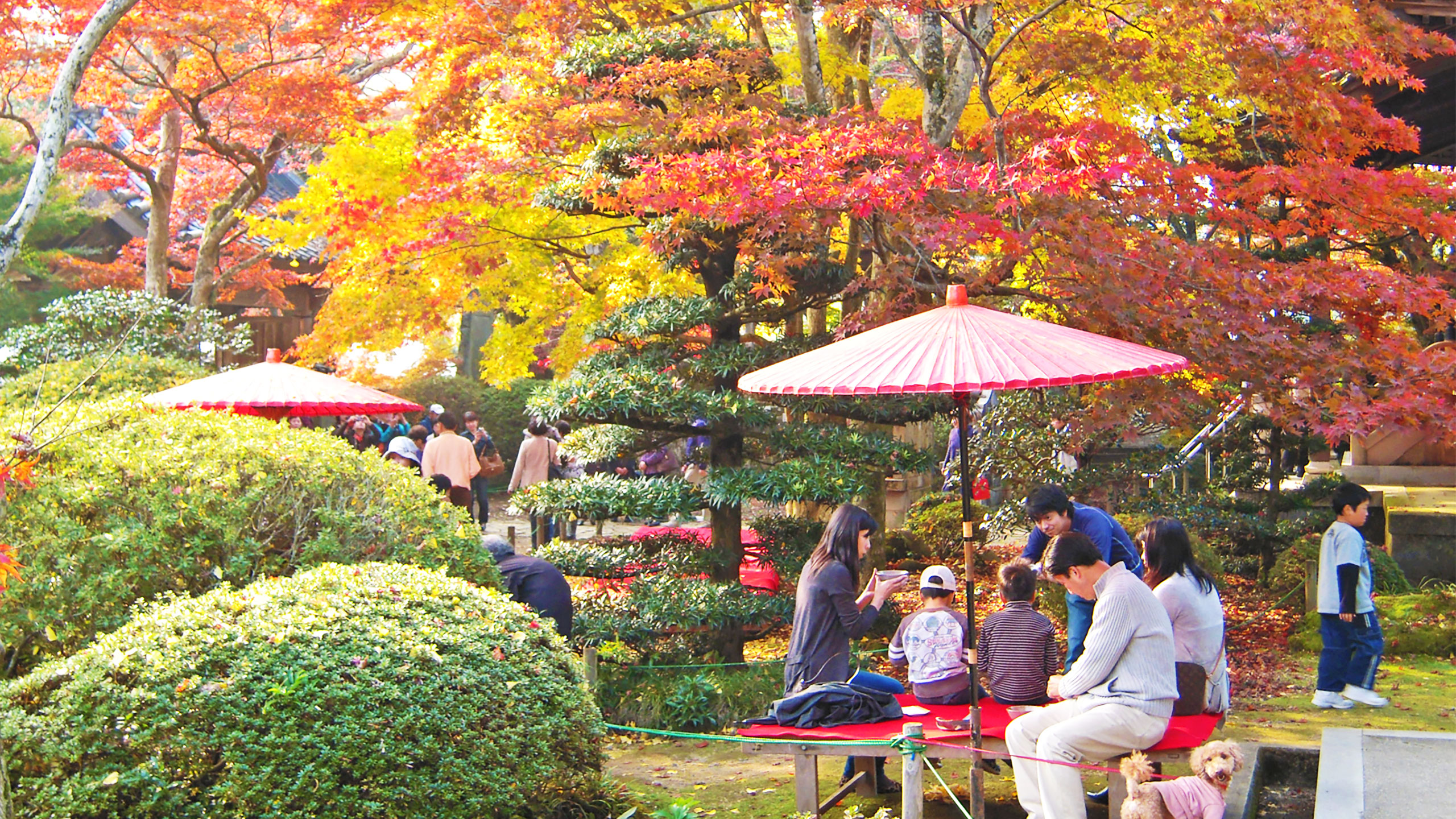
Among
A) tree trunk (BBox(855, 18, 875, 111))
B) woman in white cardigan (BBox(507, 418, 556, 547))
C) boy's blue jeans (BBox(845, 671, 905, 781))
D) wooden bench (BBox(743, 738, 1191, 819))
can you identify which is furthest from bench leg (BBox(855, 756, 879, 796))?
woman in white cardigan (BBox(507, 418, 556, 547))

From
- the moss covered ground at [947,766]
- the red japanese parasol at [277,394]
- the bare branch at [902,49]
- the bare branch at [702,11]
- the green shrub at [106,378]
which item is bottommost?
the moss covered ground at [947,766]

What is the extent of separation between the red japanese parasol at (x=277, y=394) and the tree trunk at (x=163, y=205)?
22.1 ft

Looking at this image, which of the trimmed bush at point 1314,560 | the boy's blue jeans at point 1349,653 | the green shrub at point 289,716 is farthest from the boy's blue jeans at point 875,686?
the trimmed bush at point 1314,560

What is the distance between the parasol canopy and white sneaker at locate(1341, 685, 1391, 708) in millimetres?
3612

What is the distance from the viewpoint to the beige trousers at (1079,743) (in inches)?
190

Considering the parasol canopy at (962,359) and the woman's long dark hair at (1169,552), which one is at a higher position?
the parasol canopy at (962,359)

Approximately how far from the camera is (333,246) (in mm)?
12375

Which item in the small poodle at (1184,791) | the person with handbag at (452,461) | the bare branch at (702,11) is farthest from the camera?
the person with handbag at (452,461)

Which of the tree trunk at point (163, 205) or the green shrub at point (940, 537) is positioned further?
the tree trunk at point (163, 205)

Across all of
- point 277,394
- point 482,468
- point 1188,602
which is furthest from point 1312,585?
point 482,468

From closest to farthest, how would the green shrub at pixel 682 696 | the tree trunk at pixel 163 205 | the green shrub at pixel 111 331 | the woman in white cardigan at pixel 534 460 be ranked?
1. the green shrub at pixel 682 696
2. the green shrub at pixel 111 331
3. the woman in white cardigan at pixel 534 460
4. the tree trunk at pixel 163 205

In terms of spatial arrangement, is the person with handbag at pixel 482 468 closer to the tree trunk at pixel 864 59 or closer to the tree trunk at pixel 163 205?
the tree trunk at pixel 163 205

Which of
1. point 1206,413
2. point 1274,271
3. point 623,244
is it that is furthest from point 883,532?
point 1274,271

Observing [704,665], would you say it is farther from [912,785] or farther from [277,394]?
[277,394]
